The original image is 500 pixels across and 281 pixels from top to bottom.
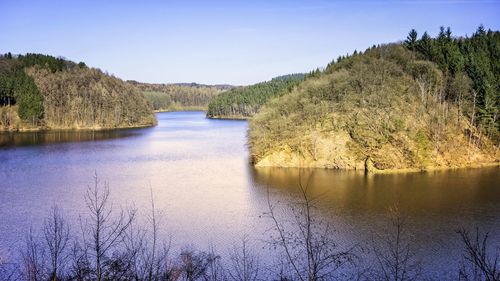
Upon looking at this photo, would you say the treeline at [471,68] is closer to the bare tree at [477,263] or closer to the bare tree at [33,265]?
the bare tree at [477,263]

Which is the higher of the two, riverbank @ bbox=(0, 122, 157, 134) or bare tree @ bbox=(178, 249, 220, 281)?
riverbank @ bbox=(0, 122, 157, 134)

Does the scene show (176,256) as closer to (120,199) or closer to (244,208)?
(244,208)

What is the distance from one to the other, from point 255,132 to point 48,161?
26.4 m

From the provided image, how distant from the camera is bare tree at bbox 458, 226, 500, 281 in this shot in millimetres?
6984

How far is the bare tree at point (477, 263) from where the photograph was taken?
698 centimetres

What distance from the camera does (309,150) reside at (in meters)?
51.0

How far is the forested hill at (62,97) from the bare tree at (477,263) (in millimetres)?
99807

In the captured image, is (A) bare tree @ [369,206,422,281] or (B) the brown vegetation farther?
(B) the brown vegetation

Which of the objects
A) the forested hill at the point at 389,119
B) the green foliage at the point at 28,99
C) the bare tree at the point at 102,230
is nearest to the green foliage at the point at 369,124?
the forested hill at the point at 389,119

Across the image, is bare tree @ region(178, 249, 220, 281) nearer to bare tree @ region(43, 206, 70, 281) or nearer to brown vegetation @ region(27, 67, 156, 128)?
bare tree @ region(43, 206, 70, 281)

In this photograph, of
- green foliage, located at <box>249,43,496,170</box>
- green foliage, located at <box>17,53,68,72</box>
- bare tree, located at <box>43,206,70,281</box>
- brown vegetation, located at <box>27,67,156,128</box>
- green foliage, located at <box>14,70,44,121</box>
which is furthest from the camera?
green foliage, located at <box>17,53,68,72</box>

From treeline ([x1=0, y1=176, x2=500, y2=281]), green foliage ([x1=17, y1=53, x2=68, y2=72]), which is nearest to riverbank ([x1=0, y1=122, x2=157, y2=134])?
green foliage ([x1=17, y1=53, x2=68, y2=72])

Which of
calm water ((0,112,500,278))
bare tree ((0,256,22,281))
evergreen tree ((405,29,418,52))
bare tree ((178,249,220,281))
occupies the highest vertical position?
evergreen tree ((405,29,418,52))

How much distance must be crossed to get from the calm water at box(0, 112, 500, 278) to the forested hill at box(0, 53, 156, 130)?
44.2m
